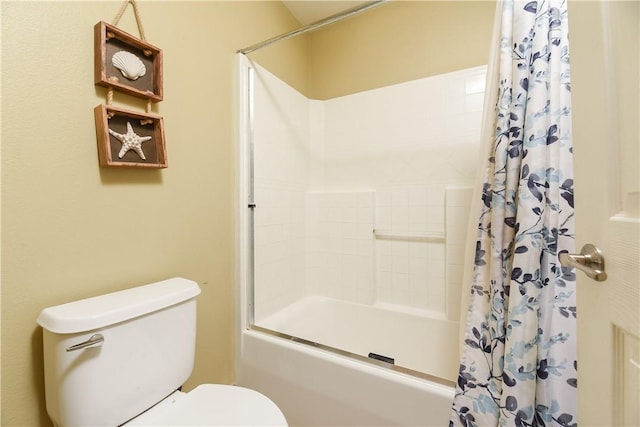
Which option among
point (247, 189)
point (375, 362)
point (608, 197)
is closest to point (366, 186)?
point (247, 189)

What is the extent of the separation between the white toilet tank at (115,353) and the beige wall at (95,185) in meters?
0.08

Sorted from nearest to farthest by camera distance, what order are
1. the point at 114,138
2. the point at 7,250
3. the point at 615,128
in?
the point at 615,128 < the point at 7,250 < the point at 114,138

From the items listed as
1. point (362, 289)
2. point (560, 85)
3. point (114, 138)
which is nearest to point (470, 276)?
point (560, 85)

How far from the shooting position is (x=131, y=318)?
842 millimetres

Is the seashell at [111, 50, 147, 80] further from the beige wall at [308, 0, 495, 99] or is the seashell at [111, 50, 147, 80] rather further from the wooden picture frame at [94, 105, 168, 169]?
the beige wall at [308, 0, 495, 99]

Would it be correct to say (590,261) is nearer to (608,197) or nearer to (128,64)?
(608,197)

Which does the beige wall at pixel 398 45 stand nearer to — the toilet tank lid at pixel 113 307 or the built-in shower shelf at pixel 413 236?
the built-in shower shelf at pixel 413 236

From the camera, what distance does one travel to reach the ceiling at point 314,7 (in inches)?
71.9

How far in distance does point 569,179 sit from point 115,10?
1.52m

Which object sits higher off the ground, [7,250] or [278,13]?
[278,13]

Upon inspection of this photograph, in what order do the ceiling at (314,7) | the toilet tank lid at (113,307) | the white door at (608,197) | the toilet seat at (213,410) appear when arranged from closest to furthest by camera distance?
the white door at (608,197), the toilet tank lid at (113,307), the toilet seat at (213,410), the ceiling at (314,7)

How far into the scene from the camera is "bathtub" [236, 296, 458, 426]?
1.02 m

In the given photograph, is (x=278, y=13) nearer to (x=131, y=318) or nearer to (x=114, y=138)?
(x=114, y=138)

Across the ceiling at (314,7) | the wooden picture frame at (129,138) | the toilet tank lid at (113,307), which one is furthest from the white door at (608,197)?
the ceiling at (314,7)
